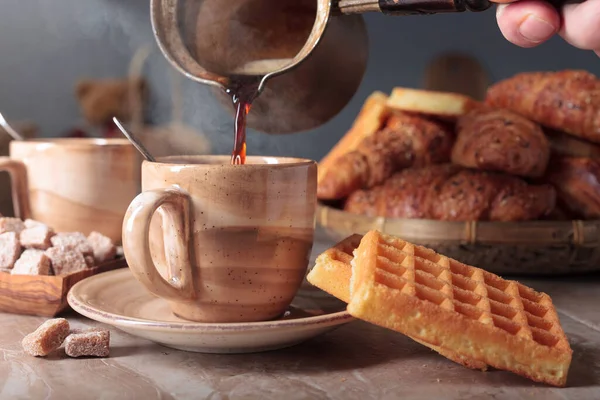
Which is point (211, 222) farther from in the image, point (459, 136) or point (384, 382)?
point (459, 136)

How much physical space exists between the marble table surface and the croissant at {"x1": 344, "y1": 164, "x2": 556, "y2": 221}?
32 centimetres

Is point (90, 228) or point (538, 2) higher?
point (538, 2)

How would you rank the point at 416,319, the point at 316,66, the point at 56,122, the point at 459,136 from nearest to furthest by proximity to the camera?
the point at 416,319 < the point at 316,66 < the point at 459,136 < the point at 56,122

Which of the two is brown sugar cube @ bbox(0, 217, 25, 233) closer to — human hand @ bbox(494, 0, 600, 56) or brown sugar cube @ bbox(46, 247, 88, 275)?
brown sugar cube @ bbox(46, 247, 88, 275)

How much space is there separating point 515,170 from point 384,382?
0.57 m

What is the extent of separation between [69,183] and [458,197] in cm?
56

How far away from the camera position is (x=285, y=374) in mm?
667

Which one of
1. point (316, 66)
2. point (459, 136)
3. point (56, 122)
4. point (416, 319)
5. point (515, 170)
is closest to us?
point (416, 319)

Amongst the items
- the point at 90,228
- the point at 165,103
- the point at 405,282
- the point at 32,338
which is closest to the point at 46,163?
the point at 90,228

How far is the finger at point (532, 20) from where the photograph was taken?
0.70 meters

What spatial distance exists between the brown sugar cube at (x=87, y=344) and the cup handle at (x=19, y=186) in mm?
389

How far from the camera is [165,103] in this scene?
311 centimetres

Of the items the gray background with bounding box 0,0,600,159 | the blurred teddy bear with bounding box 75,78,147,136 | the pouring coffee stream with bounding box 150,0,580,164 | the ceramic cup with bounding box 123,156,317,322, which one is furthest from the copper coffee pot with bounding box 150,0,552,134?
the blurred teddy bear with bounding box 75,78,147,136

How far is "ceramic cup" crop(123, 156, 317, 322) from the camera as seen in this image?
27.0 inches
